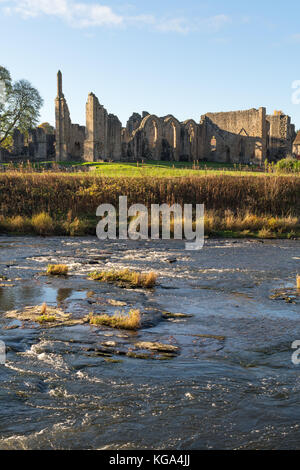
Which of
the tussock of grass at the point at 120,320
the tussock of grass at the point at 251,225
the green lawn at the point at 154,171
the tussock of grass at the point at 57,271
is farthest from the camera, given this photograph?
the green lawn at the point at 154,171

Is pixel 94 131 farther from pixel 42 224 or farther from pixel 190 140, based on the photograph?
pixel 42 224

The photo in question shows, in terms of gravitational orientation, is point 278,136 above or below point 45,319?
above

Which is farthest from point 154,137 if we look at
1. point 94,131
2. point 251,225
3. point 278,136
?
point 251,225

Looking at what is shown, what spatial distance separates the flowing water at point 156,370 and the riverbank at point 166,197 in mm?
10789

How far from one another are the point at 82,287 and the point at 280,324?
4.74 metres

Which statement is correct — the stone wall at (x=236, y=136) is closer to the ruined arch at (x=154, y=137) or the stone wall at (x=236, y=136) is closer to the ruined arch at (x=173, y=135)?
the ruined arch at (x=173, y=135)

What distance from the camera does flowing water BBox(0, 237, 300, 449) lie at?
5.29m

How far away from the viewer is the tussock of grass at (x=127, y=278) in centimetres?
1182

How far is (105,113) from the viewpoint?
48.1 meters

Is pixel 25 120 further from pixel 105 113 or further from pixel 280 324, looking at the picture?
pixel 280 324

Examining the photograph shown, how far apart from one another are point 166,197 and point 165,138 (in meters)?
30.1

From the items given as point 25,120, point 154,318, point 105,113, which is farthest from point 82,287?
point 25,120

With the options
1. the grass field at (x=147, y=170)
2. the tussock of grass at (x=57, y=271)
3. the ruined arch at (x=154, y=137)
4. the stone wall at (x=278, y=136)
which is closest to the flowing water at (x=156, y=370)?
the tussock of grass at (x=57, y=271)

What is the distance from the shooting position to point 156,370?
265 inches
